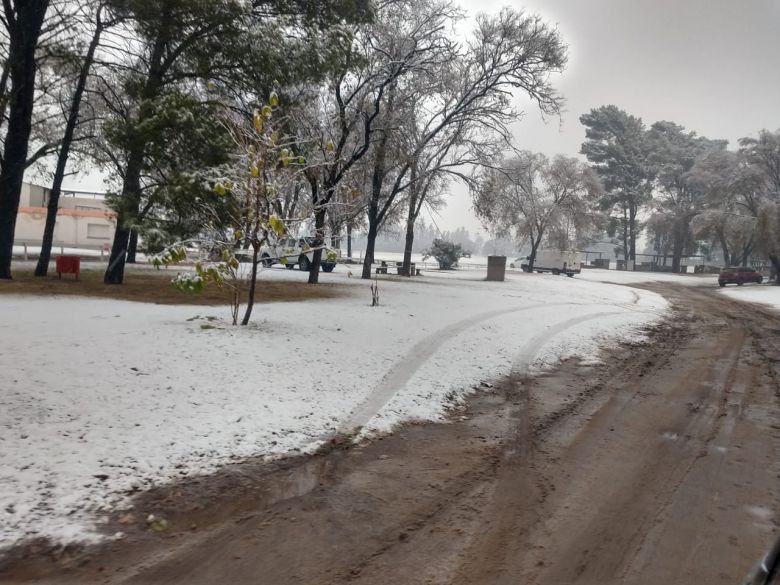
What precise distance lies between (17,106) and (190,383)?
12236mm

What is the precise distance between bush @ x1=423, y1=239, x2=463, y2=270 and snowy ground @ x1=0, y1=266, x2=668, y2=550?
31412 mm

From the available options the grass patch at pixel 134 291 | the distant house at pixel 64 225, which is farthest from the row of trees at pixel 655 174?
the distant house at pixel 64 225

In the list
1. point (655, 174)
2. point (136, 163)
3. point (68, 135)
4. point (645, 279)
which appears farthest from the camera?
point (655, 174)

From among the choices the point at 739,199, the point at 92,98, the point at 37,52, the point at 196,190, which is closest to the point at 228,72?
the point at 196,190

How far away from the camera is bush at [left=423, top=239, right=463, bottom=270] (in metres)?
42.7

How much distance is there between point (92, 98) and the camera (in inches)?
780

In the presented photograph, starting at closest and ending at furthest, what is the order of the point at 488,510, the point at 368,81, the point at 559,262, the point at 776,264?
the point at 488,510 → the point at 368,81 → the point at 776,264 → the point at 559,262

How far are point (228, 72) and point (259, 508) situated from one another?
12.2 metres

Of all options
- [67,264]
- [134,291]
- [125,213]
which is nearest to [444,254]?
[67,264]

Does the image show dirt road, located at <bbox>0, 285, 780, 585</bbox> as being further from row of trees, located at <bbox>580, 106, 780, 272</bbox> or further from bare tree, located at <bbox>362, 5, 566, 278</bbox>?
row of trees, located at <bbox>580, 106, 780, 272</bbox>

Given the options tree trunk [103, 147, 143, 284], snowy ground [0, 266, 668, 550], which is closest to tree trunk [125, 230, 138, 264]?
tree trunk [103, 147, 143, 284]

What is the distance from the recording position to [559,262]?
44.3 meters

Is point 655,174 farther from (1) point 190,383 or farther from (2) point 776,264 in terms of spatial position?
(1) point 190,383

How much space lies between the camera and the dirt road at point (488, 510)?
9.07 ft
